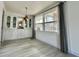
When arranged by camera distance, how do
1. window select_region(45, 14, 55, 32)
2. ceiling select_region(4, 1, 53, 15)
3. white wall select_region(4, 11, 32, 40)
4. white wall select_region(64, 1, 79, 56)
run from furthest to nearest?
white wall select_region(4, 11, 32, 40), window select_region(45, 14, 55, 32), ceiling select_region(4, 1, 53, 15), white wall select_region(64, 1, 79, 56)

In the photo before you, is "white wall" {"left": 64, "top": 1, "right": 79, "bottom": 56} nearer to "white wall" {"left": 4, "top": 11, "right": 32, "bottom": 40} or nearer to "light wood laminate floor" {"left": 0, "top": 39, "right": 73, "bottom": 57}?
"light wood laminate floor" {"left": 0, "top": 39, "right": 73, "bottom": 57}

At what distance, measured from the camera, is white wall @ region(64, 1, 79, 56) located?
2.60m

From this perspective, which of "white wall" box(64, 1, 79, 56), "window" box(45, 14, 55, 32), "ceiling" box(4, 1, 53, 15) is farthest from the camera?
"window" box(45, 14, 55, 32)

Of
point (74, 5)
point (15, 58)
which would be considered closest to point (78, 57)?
point (74, 5)

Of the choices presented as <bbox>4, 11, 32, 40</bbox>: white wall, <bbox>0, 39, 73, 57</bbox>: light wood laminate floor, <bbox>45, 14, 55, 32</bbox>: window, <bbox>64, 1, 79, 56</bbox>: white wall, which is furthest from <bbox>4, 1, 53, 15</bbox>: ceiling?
<bbox>0, 39, 73, 57</bbox>: light wood laminate floor

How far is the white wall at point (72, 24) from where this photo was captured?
2.60m

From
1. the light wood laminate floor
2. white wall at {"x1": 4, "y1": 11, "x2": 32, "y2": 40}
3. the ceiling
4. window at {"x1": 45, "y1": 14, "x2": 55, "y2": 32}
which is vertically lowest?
the light wood laminate floor

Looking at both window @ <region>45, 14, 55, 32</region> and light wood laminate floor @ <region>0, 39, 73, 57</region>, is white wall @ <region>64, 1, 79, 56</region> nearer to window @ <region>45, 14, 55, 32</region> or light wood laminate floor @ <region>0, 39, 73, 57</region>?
light wood laminate floor @ <region>0, 39, 73, 57</region>

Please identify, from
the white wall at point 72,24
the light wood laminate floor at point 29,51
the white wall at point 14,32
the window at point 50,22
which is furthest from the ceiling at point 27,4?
the light wood laminate floor at point 29,51

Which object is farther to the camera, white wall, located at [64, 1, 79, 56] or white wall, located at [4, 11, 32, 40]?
white wall, located at [4, 11, 32, 40]

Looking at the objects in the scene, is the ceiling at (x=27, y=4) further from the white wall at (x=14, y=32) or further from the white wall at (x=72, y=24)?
the white wall at (x=14, y=32)

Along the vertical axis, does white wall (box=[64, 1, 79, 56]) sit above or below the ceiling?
below

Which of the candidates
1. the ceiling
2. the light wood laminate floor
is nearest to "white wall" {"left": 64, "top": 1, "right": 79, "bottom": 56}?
the light wood laminate floor

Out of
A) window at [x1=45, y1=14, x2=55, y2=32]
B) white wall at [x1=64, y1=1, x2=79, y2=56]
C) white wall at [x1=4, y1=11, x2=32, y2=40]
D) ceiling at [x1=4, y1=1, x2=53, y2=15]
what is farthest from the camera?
white wall at [x1=4, y1=11, x2=32, y2=40]
